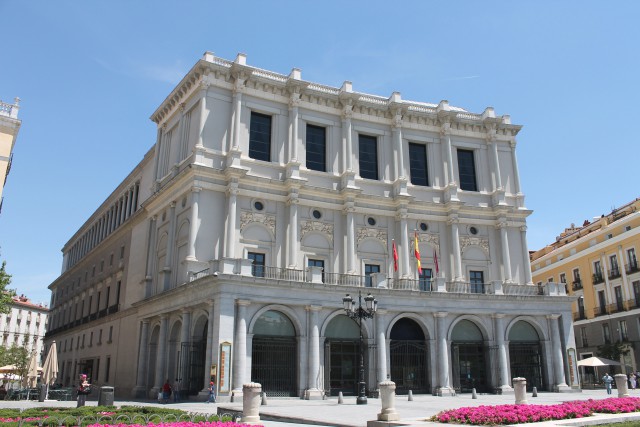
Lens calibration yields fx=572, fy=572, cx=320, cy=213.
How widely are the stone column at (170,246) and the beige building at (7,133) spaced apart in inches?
398

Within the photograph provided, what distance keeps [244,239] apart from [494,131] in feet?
68.0

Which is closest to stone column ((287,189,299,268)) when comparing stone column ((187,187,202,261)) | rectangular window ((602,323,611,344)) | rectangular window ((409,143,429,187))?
stone column ((187,187,202,261))

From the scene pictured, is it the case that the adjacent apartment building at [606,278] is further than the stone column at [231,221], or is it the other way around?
the adjacent apartment building at [606,278]

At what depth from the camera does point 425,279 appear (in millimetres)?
36062

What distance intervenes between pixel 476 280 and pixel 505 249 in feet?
9.85

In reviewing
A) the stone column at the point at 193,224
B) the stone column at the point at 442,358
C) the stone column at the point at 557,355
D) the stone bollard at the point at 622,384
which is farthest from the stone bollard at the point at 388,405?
the stone column at the point at 557,355

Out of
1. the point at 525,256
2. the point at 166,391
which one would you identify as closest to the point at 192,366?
the point at 166,391

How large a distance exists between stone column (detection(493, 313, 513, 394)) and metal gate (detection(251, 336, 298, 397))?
41.3 feet

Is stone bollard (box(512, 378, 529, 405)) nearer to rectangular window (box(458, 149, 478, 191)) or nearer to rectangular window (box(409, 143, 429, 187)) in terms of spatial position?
rectangular window (box(409, 143, 429, 187))

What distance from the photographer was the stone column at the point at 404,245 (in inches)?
1436

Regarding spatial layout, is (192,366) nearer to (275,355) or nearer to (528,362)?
(275,355)

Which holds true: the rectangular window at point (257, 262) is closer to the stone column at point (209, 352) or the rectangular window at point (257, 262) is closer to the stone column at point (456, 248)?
the stone column at point (209, 352)

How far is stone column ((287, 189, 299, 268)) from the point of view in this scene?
111 ft

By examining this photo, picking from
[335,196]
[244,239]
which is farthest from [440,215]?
[244,239]
